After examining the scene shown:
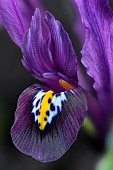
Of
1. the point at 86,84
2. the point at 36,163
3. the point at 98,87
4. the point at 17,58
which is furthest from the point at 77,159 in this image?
the point at 98,87

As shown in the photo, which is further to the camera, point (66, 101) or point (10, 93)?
point (10, 93)

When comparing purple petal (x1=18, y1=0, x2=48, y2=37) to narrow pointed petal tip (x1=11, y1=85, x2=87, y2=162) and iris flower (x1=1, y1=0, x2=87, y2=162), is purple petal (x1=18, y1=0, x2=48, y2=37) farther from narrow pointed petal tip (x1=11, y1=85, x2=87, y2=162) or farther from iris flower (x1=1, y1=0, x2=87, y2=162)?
narrow pointed petal tip (x1=11, y1=85, x2=87, y2=162)

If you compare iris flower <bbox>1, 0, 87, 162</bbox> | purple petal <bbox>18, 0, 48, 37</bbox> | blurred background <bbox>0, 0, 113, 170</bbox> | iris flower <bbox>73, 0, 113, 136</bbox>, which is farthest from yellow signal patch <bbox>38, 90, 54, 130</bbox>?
blurred background <bbox>0, 0, 113, 170</bbox>

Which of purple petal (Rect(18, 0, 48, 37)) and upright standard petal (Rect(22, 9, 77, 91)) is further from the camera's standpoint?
purple petal (Rect(18, 0, 48, 37))

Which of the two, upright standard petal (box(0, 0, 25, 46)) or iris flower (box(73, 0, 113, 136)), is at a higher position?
upright standard petal (box(0, 0, 25, 46))

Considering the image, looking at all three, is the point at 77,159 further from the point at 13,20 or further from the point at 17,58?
the point at 13,20

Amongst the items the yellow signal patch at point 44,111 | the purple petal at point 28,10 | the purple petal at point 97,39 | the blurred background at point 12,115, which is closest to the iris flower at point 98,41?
the purple petal at point 97,39
